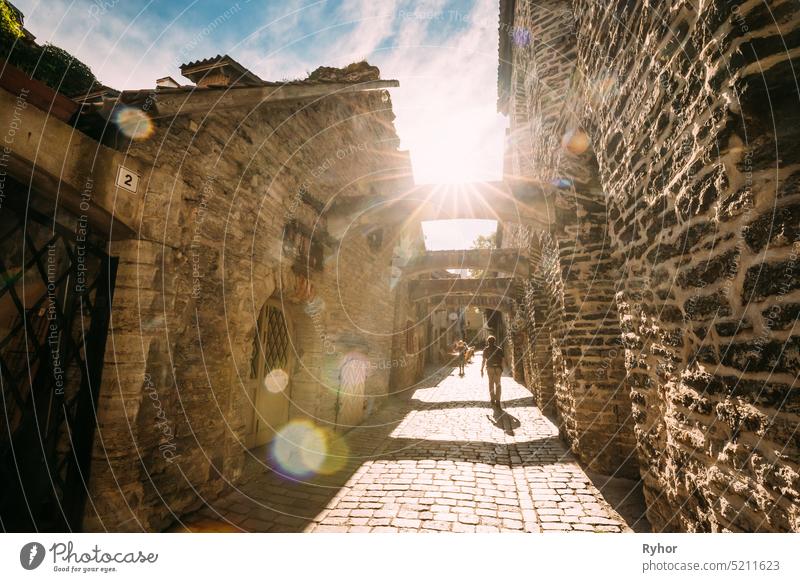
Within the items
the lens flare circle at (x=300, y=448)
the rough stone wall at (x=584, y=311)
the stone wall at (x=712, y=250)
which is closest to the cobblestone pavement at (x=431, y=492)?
the lens flare circle at (x=300, y=448)

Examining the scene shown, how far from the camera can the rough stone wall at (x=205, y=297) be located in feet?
9.12

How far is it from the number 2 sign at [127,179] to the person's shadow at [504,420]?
6312 millimetres

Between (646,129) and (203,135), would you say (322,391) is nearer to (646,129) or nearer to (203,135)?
(203,135)

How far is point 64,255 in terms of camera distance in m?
2.96

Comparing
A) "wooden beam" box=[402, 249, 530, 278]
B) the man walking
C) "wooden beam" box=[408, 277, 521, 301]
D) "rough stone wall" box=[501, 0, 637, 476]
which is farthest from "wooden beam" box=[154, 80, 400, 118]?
"wooden beam" box=[408, 277, 521, 301]

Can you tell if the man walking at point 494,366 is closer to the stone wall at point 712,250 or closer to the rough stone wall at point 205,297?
the rough stone wall at point 205,297

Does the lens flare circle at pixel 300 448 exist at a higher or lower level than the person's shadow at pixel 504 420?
higher

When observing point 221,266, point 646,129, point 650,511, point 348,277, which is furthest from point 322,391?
point 646,129

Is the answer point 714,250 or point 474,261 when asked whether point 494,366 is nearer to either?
point 474,261

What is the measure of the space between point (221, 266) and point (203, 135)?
1.33m

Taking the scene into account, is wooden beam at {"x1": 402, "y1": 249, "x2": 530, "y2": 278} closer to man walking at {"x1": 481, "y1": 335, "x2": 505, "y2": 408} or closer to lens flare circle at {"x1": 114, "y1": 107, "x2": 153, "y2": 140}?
man walking at {"x1": 481, "y1": 335, "x2": 505, "y2": 408}

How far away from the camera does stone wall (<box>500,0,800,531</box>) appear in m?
1.43

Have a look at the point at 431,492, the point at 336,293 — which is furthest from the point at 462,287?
the point at 431,492

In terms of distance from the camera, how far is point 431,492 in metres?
3.74
